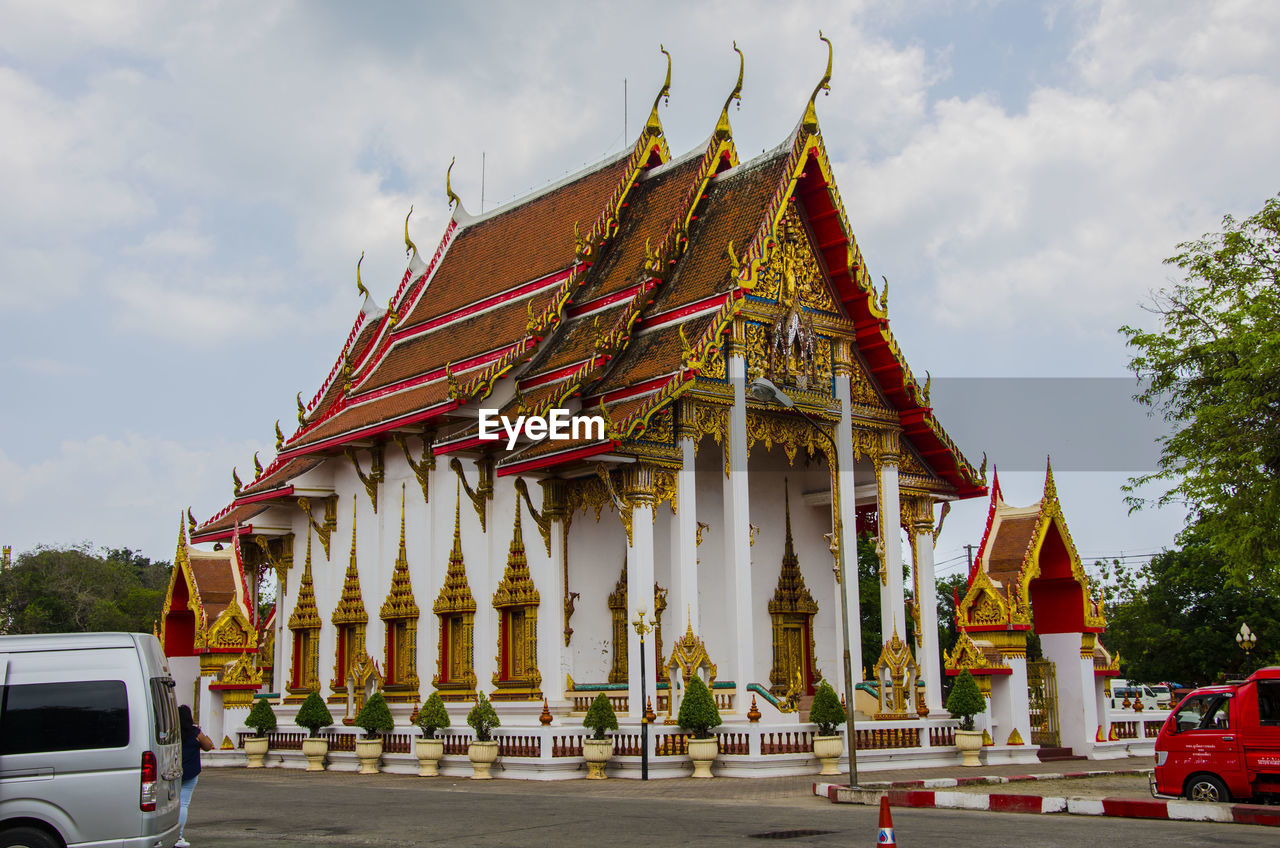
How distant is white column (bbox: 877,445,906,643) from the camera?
19938mm

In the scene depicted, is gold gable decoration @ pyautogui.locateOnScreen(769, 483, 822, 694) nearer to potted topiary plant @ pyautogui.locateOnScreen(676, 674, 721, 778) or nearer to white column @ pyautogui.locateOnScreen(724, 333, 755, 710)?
white column @ pyautogui.locateOnScreen(724, 333, 755, 710)

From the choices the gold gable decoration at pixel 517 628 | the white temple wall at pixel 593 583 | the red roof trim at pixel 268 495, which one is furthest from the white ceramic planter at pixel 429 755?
the red roof trim at pixel 268 495

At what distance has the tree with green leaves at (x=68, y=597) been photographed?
5444cm

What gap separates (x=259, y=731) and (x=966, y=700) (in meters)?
11.8

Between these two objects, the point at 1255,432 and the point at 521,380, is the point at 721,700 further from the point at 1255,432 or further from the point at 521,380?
the point at 1255,432

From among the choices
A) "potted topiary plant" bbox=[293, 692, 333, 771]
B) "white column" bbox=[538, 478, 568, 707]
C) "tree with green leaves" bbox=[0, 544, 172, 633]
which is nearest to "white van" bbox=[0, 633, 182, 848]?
"white column" bbox=[538, 478, 568, 707]

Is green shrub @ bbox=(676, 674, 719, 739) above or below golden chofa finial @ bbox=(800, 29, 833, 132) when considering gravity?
below

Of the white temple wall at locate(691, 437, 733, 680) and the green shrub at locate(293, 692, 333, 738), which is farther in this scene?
the green shrub at locate(293, 692, 333, 738)

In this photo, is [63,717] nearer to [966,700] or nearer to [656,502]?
[656,502]

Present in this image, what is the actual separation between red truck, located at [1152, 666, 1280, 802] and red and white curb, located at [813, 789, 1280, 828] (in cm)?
40

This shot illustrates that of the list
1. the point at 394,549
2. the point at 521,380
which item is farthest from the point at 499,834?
the point at 394,549

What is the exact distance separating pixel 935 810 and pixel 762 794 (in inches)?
94.8

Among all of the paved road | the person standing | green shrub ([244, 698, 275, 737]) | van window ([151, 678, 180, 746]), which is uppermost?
van window ([151, 678, 180, 746])

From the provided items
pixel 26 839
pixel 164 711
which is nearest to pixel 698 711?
pixel 164 711
